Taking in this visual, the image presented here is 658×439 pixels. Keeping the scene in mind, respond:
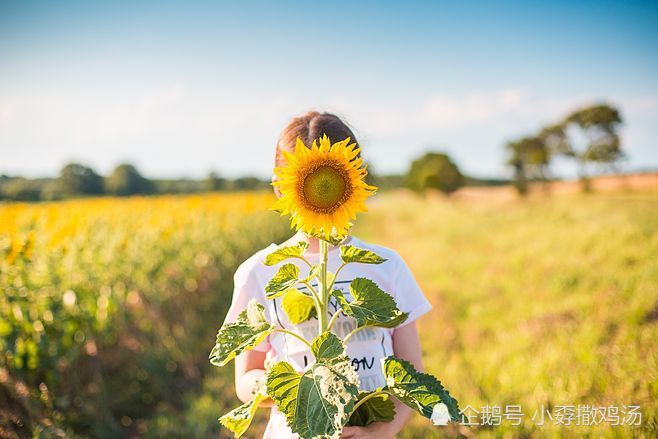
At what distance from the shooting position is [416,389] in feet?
3.99

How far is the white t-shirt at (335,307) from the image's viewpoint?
169 centimetres

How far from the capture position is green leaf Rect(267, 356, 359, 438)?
3.60 ft

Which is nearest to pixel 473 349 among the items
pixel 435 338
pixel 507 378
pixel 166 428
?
pixel 435 338

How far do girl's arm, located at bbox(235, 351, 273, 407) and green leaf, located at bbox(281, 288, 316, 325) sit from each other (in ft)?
0.99

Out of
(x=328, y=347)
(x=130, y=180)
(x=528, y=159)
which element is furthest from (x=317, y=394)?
(x=528, y=159)

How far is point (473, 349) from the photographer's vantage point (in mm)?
5062

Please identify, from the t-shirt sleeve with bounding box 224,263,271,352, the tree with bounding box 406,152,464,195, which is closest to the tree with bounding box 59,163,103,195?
the t-shirt sleeve with bounding box 224,263,271,352

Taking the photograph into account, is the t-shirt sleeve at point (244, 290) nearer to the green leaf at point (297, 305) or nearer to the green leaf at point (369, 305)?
the green leaf at point (297, 305)

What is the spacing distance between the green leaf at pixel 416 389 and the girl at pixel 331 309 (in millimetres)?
434

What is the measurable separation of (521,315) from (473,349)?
1.18 m

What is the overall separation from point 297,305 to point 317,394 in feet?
1.22

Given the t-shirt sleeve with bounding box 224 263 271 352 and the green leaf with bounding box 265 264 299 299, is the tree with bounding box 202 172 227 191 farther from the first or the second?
the green leaf with bounding box 265 264 299 299

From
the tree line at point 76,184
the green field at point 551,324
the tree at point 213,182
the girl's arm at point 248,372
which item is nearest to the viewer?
the girl's arm at point 248,372

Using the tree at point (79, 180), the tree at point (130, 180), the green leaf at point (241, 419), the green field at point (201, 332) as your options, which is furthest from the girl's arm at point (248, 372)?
the tree at point (130, 180)
